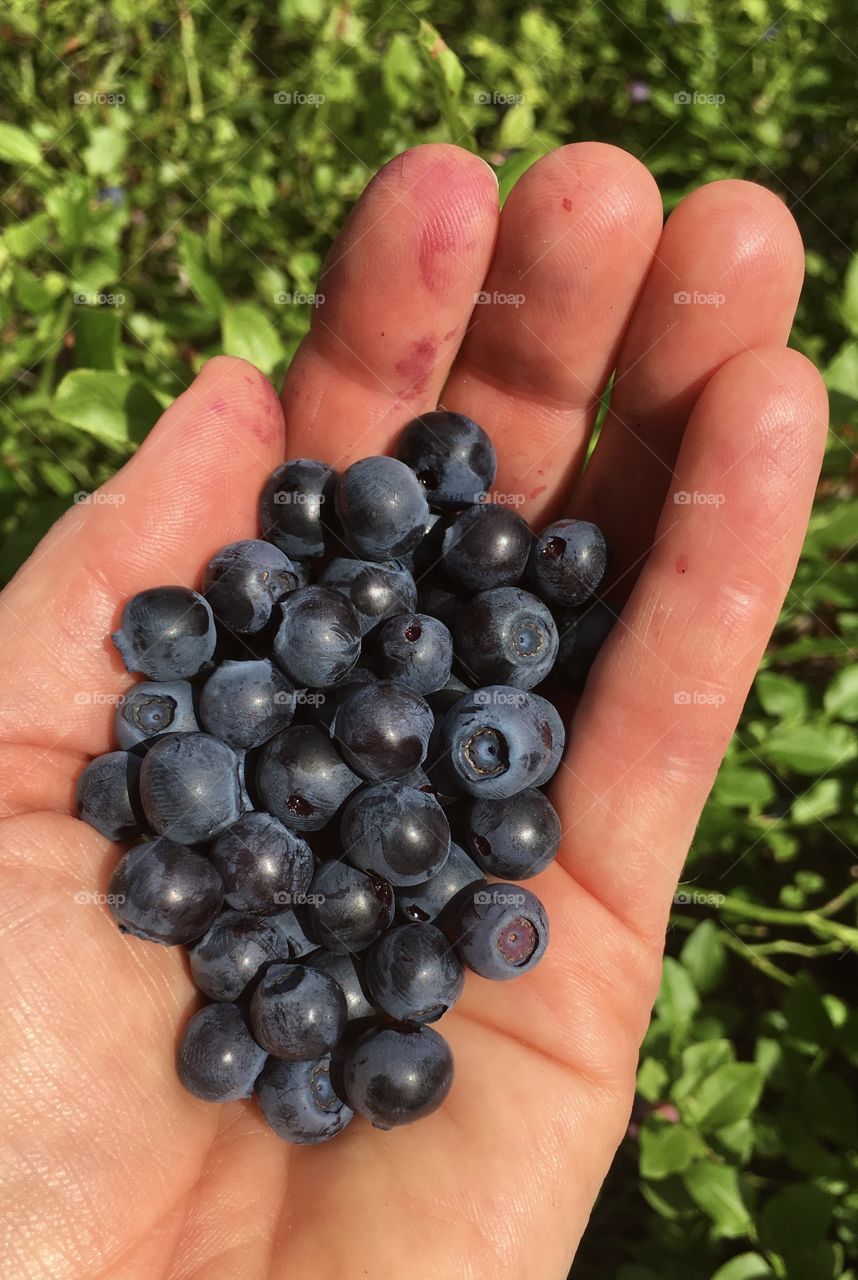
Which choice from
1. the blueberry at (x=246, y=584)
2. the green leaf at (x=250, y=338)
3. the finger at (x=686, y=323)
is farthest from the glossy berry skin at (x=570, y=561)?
the green leaf at (x=250, y=338)

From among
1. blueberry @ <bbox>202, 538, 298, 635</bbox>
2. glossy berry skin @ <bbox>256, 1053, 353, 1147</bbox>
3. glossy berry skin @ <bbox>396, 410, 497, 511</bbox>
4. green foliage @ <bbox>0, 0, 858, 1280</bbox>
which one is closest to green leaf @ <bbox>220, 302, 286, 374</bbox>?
green foliage @ <bbox>0, 0, 858, 1280</bbox>

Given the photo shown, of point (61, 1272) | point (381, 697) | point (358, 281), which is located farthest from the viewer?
point (358, 281)

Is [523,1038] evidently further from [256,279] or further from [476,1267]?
[256,279]

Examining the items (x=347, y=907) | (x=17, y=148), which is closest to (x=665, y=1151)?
(x=347, y=907)

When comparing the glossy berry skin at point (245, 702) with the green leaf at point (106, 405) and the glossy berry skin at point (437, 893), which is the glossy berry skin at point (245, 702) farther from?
the green leaf at point (106, 405)

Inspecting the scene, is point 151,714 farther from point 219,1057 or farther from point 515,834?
point 515,834

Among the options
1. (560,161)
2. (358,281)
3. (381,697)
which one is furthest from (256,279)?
(381,697)
